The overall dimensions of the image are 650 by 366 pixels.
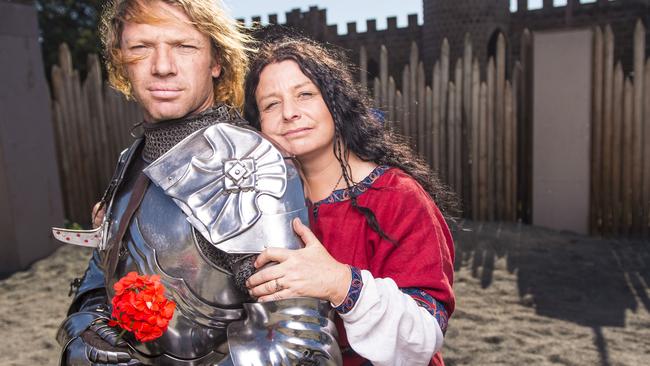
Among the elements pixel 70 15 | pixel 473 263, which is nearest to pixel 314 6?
pixel 70 15

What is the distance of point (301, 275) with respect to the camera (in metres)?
1.27

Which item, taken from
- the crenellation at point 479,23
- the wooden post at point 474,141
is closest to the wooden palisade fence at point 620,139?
the wooden post at point 474,141

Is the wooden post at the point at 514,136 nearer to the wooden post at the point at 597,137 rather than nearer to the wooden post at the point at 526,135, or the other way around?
the wooden post at the point at 526,135

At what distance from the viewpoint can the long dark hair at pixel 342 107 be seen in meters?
1.62

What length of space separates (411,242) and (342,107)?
0.46 meters

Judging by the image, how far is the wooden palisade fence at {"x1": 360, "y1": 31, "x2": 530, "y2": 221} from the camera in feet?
22.3

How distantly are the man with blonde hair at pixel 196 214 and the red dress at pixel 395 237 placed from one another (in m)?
0.20

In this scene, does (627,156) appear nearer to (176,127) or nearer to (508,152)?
(508,152)

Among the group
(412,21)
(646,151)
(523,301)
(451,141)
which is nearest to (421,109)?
(451,141)

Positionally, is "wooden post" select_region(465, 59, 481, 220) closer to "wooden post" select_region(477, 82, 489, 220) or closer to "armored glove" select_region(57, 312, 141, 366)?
"wooden post" select_region(477, 82, 489, 220)

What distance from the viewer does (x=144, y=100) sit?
154 cm

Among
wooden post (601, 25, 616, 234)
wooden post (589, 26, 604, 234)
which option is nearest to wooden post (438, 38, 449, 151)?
wooden post (589, 26, 604, 234)

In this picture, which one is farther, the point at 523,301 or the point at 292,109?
the point at 523,301

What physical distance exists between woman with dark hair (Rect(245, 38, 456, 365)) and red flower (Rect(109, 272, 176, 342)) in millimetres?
202
